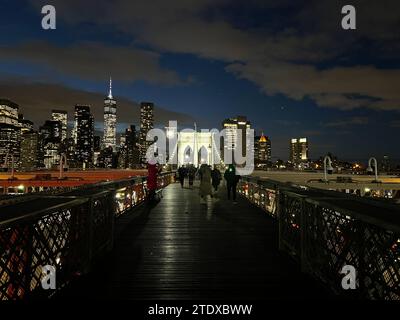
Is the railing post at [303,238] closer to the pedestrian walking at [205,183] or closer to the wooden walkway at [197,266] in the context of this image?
the wooden walkway at [197,266]

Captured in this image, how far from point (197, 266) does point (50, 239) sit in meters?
2.39

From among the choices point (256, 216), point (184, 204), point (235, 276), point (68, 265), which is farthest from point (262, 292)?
point (184, 204)

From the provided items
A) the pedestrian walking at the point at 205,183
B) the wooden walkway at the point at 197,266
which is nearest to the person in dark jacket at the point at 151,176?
the pedestrian walking at the point at 205,183

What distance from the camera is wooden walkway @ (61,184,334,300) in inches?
170

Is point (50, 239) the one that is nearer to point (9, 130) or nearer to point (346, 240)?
point (346, 240)

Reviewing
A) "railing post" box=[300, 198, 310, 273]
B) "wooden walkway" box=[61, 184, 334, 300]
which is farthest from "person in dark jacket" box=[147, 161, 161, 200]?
"railing post" box=[300, 198, 310, 273]

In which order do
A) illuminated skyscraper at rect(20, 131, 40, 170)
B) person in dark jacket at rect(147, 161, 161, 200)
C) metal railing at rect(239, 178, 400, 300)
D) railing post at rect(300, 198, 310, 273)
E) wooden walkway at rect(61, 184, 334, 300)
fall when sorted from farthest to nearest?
illuminated skyscraper at rect(20, 131, 40, 170) → person in dark jacket at rect(147, 161, 161, 200) → railing post at rect(300, 198, 310, 273) → wooden walkway at rect(61, 184, 334, 300) → metal railing at rect(239, 178, 400, 300)

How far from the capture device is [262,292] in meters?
4.35

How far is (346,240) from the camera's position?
12.0ft

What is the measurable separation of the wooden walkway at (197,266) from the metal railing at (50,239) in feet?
1.10

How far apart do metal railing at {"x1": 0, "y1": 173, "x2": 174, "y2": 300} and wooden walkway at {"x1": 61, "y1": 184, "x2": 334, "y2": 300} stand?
1.10ft

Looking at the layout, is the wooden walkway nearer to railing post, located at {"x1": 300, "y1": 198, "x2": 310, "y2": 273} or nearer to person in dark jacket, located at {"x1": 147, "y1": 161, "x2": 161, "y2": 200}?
railing post, located at {"x1": 300, "y1": 198, "x2": 310, "y2": 273}

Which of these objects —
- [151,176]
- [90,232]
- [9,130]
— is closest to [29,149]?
[9,130]
